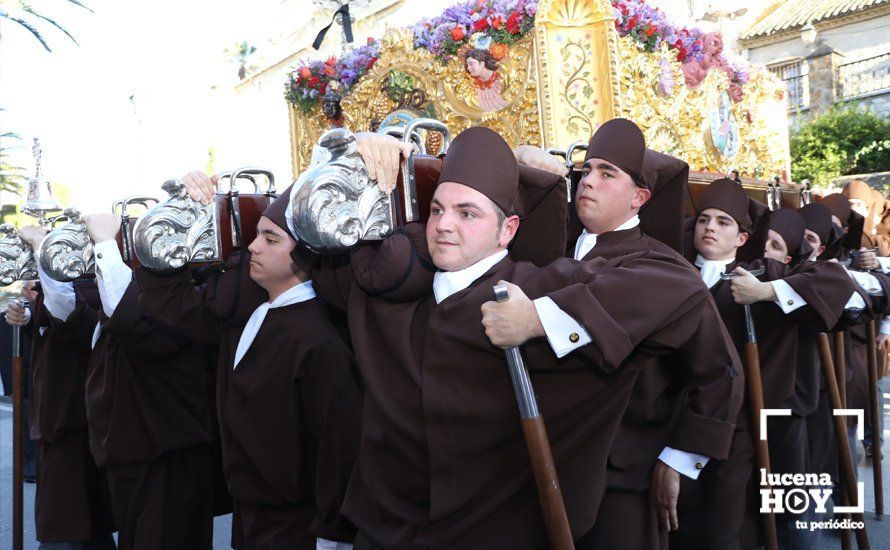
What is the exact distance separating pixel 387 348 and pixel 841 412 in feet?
10.4

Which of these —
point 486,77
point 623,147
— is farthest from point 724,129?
point 623,147

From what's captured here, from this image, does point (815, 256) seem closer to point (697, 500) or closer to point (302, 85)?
point (697, 500)

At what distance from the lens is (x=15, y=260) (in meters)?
4.29

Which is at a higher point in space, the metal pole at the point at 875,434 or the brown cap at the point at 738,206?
the brown cap at the point at 738,206

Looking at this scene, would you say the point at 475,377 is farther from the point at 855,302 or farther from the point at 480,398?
the point at 855,302

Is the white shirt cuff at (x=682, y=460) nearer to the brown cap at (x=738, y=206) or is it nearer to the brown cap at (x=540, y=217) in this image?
the brown cap at (x=540, y=217)

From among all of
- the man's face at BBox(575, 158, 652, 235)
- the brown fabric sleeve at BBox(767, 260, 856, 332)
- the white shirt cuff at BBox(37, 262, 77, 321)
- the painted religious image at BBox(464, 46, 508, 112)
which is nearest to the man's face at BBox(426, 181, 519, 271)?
the man's face at BBox(575, 158, 652, 235)

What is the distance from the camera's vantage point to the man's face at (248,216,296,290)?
2852 mm

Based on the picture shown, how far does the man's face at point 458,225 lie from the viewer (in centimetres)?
209

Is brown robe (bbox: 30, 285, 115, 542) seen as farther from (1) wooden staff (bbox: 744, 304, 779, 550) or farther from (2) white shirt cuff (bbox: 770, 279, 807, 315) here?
(2) white shirt cuff (bbox: 770, 279, 807, 315)

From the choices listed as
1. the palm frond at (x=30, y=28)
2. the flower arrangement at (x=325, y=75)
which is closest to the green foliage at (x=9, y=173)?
the palm frond at (x=30, y=28)

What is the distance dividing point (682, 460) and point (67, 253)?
2.84 m

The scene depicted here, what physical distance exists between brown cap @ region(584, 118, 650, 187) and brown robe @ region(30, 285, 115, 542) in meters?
2.87

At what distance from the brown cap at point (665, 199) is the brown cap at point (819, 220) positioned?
89.3 inches
